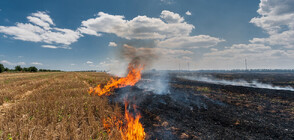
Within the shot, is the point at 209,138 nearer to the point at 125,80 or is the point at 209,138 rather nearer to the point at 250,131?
the point at 250,131

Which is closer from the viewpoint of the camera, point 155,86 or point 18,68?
point 155,86

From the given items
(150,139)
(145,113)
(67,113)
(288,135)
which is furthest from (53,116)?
(288,135)

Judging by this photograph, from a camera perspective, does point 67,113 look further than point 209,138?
Yes

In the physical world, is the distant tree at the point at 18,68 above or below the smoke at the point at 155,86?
above

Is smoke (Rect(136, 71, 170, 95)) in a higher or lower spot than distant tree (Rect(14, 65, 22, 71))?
lower

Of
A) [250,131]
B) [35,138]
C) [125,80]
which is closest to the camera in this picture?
[35,138]

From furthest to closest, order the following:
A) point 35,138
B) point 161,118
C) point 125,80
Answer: point 125,80 < point 161,118 < point 35,138

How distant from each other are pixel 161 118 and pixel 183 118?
1.91 m

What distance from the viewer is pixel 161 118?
37.0 ft

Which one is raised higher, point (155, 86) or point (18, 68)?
point (18, 68)

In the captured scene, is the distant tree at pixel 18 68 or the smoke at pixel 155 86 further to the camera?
the distant tree at pixel 18 68

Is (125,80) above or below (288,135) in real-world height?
above

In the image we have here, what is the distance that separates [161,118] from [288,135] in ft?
28.4

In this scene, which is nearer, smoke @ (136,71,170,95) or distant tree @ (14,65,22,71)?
smoke @ (136,71,170,95)
